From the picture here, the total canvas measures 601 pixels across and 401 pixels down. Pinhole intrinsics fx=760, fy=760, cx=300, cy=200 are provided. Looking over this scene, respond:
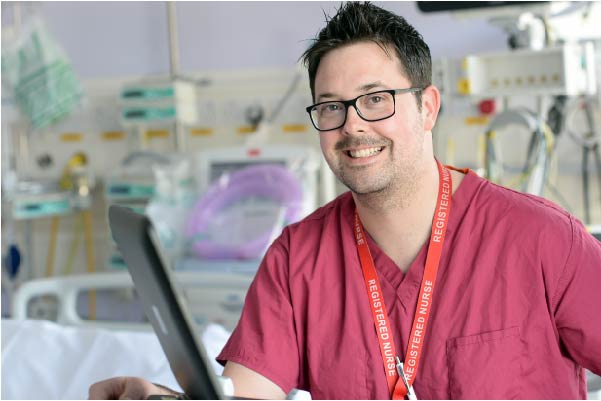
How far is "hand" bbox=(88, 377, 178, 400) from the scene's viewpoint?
3.42 feet

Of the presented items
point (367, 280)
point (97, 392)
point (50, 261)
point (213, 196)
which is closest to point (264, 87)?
point (213, 196)

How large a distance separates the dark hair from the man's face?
0.02 metres

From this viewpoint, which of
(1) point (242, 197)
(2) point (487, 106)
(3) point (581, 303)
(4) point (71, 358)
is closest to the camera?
(3) point (581, 303)

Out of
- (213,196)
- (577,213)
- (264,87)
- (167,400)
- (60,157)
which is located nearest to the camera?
(167,400)

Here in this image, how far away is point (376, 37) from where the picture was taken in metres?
1.46

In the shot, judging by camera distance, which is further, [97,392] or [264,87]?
[264,87]

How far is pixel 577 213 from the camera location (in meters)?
3.62

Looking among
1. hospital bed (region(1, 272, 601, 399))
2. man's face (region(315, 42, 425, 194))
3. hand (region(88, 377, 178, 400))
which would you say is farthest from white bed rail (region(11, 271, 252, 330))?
hand (region(88, 377, 178, 400))

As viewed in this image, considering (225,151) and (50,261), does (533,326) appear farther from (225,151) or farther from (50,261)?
(50,261)

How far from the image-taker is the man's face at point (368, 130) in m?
1.41

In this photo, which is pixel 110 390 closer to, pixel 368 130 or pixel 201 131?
pixel 368 130

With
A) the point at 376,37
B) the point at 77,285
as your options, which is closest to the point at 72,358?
the point at 77,285

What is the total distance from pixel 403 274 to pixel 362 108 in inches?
12.8

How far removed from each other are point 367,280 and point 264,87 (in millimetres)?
2641
